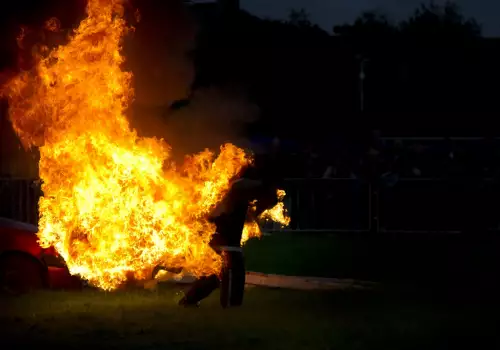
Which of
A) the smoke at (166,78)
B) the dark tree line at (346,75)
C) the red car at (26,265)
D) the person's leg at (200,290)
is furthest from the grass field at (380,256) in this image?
the dark tree line at (346,75)

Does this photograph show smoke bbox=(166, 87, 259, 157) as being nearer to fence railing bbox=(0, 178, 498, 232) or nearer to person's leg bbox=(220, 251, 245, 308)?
person's leg bbox=(220, 251, 245, 308)

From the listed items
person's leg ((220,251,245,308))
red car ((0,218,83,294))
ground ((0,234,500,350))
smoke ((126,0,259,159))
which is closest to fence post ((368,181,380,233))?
ground ((0,234,500,350))

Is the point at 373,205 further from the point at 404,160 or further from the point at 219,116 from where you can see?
the point at 219,116

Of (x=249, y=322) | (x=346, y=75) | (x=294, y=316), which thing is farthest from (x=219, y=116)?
(x=346, y=75)

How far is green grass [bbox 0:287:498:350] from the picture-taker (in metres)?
9.22

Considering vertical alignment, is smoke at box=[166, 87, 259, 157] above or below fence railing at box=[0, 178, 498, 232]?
above

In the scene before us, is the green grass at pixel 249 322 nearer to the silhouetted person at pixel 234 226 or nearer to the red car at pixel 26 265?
the silhouetted person at pixel 234 226

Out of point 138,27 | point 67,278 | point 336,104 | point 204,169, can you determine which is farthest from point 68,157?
point 336,104

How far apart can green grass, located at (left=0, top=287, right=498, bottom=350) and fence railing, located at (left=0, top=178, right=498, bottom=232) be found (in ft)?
34.1

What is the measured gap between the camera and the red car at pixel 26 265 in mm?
13094

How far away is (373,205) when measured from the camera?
23.5 m

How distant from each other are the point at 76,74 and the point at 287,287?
4374 millimetres

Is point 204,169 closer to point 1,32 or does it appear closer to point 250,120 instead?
point 250,120

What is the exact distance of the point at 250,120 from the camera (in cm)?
1399
